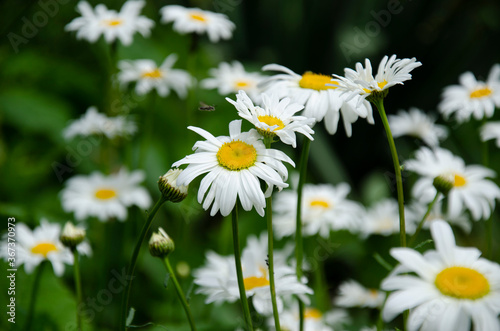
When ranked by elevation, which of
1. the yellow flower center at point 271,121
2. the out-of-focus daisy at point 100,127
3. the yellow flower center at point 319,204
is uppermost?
the out-of-focus daisy at point 100,127

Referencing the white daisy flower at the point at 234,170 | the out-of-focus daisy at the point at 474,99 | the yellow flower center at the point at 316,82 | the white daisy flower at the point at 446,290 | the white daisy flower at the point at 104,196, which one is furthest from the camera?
the white daisy flower at the point at 104,196

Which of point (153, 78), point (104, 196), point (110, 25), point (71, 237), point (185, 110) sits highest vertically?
point (185, 110)

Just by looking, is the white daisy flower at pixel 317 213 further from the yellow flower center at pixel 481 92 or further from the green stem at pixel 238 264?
the green stem at pixel 238 264

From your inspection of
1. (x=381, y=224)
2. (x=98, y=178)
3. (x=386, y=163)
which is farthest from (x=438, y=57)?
(x=98, y=178)

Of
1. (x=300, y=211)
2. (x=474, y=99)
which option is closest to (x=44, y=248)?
(x=300, y=211)

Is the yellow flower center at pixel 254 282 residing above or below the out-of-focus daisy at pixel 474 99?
below

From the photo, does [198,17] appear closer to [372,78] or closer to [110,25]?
[110,25]

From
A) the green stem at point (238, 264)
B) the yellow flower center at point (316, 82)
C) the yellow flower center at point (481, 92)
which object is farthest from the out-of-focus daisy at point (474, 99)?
the green stem at point (238, 264)
